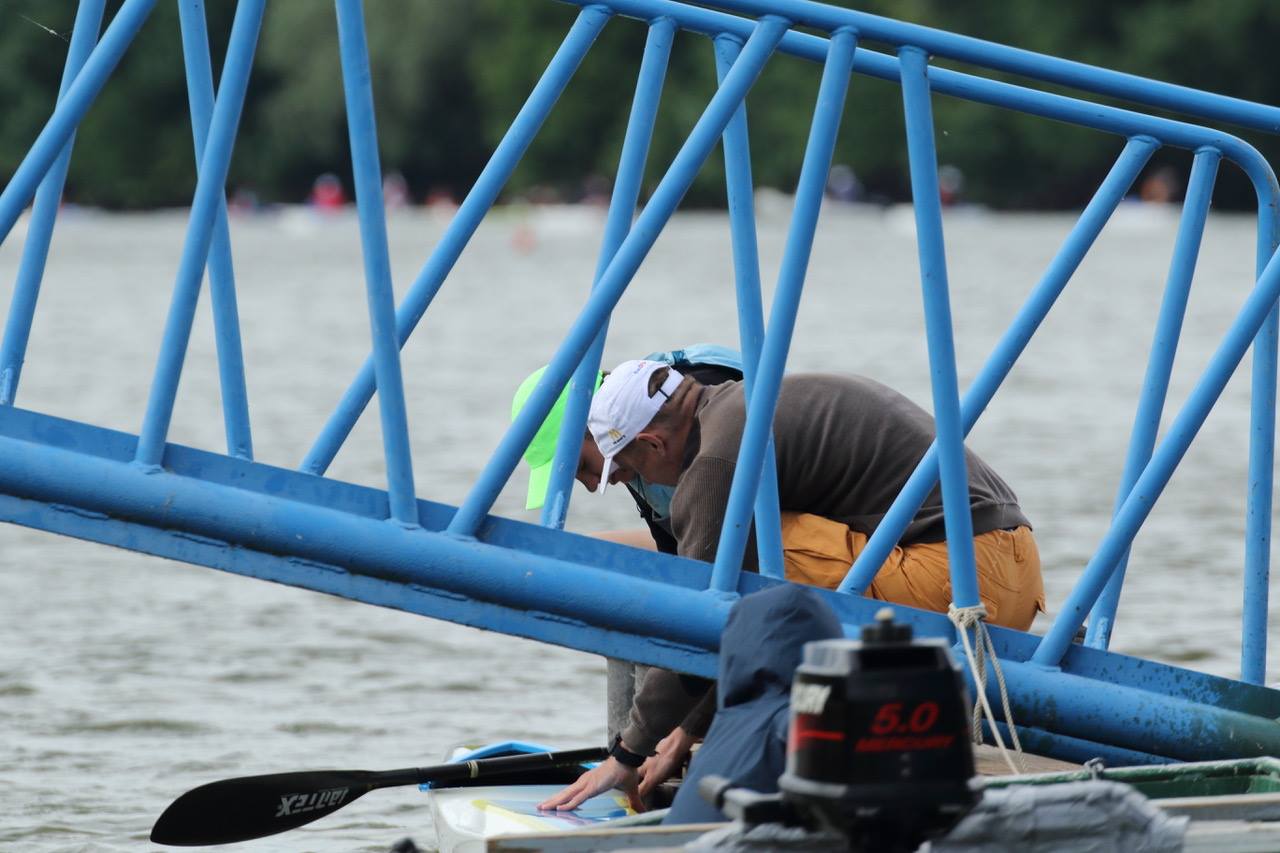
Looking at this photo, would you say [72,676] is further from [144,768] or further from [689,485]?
[689,485]

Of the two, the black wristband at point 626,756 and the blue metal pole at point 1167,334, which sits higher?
the blue metal pole at point 1167,334

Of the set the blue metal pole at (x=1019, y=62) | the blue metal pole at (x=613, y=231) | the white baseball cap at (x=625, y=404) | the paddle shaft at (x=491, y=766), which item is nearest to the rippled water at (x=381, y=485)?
the paddle shaft at (x=491, y=766)

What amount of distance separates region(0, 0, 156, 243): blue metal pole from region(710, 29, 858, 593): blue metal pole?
1.34m

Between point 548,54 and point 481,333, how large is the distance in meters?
46.4

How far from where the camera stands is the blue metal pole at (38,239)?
4871 millimetres

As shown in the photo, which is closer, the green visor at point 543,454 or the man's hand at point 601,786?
the man's hand at point 601,786

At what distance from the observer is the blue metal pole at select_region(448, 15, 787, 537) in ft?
15.5

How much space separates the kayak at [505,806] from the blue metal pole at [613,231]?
731 millimetres

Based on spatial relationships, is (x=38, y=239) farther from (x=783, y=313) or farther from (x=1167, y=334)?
(x=1167, y=334)

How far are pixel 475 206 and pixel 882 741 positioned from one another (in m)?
2.14

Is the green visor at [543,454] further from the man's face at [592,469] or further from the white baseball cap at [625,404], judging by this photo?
the white baseball cap at [625,404]

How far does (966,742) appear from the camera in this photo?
139 inches

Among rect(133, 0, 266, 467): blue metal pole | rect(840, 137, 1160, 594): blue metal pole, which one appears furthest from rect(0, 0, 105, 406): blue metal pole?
rect(840, 137, 1160, 594): blue metal pole

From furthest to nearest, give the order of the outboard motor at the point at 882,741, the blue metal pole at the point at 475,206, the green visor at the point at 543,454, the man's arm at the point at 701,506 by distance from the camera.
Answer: the green visor at the point at 543,454 → the blue metal pole at the point at 475,206 → the man's arm at the point at 701,506 → the outboard motor at the point at 882,741
